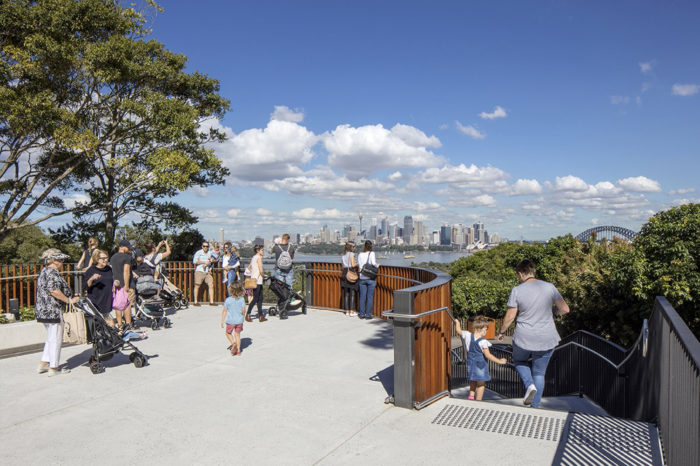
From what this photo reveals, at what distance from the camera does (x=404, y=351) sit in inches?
192

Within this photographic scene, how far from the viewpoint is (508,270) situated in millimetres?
36750

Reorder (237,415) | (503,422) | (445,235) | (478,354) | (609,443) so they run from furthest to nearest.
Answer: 1. (445,235)
2. (478,354)
3. (237,415)
4. (503,422)
5. (609,443)

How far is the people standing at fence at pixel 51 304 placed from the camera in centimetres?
621

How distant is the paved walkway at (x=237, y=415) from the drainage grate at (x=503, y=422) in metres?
0.06

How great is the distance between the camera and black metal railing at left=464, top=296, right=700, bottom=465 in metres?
2.73

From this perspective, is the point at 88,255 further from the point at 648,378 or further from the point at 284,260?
the point at 648,378

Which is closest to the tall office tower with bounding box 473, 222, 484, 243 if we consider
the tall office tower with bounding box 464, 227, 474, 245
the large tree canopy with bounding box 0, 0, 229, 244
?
the tall office tower with bounding box 464, 227, 474, 245

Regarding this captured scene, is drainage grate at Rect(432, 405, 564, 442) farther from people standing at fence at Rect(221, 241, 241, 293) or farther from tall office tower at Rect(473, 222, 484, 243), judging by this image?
tall office tower at Rect(473, 222, 484, 243)

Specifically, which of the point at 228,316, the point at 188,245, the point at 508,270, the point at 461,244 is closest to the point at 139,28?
the point at 188,245

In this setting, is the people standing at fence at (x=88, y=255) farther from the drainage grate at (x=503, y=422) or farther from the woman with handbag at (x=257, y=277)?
the drainage grate at (x=503, y=422)

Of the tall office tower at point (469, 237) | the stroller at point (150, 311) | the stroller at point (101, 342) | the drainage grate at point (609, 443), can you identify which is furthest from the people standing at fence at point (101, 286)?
the tall office tower at point (469, 237)

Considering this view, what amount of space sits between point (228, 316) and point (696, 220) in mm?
9964

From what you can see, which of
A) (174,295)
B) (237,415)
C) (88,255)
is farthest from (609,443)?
(174,295)

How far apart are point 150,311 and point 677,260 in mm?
11009
